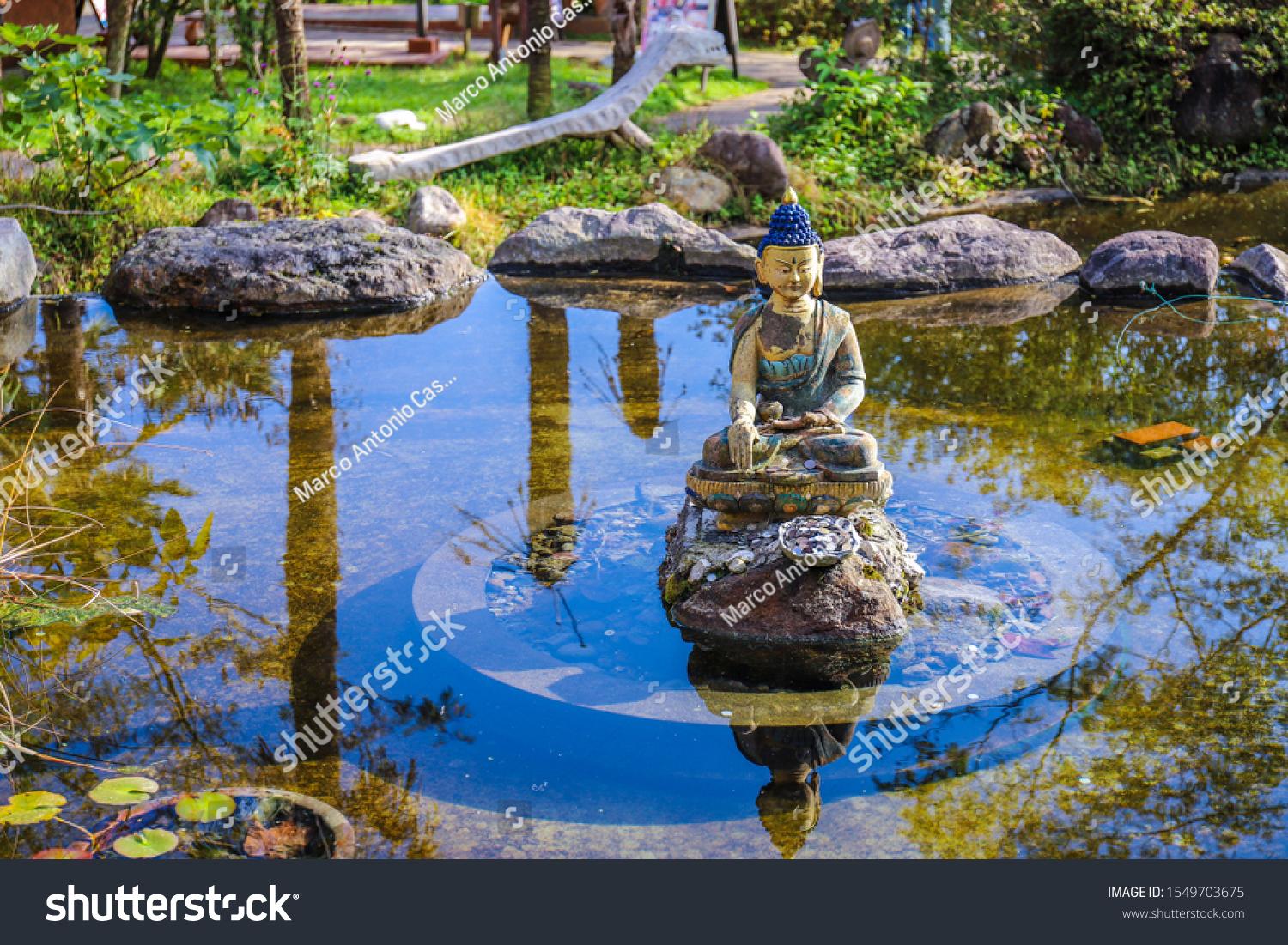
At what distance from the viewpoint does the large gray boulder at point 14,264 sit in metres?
10.2

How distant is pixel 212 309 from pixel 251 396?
216 centimetres

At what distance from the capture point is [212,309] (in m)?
10.4

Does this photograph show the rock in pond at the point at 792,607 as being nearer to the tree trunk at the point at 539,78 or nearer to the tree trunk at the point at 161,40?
the tree trunk at the point at 539,78

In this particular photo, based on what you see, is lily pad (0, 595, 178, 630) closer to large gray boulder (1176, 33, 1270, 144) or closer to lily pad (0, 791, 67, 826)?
lily pad (0, 791, 67, 826)

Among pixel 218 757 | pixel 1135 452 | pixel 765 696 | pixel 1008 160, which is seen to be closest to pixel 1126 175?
pixel 1008 160

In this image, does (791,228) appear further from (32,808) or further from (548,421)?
(32,808)

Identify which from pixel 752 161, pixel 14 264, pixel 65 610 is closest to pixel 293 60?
pixel 14 264

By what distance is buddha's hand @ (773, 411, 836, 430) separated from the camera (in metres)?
5.70

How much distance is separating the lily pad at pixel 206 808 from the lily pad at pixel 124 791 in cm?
27

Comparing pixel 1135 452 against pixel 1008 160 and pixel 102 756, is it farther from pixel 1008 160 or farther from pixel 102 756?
pixel 1008 160

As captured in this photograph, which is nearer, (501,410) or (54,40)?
(501,410)

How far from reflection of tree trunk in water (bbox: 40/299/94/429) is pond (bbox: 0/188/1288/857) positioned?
46mm

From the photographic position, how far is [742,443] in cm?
552

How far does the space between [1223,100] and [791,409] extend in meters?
10.6
